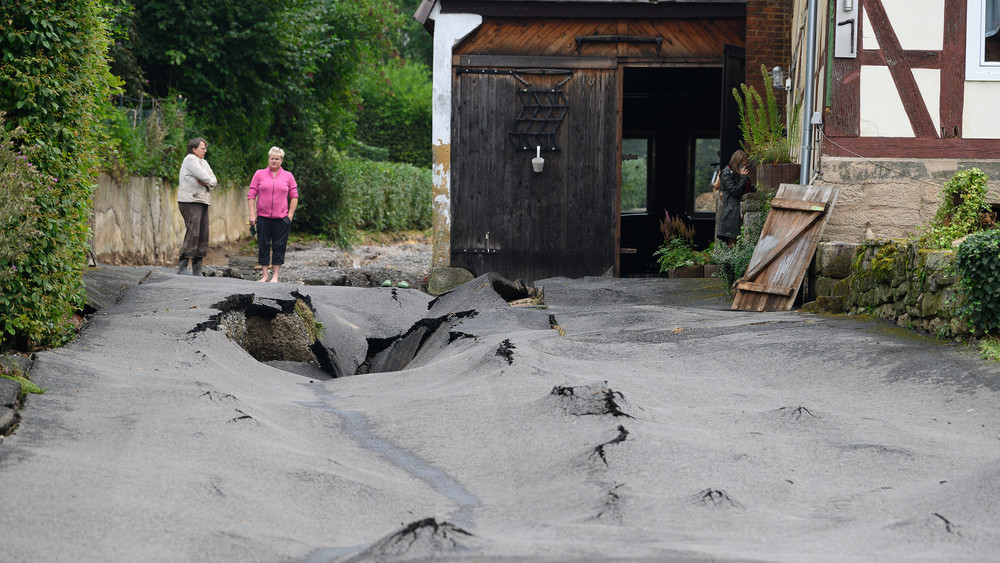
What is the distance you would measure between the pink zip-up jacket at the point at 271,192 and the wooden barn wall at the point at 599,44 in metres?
2.92

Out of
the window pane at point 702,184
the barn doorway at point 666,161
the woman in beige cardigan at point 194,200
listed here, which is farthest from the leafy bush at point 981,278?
the window pane at point 702,184

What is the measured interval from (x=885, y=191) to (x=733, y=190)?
8.64ft

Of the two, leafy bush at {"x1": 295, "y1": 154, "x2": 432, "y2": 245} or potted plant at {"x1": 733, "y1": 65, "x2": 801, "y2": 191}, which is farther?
leafy bush at {"x1": 295, "y1": 154, "x2": 432, "y2": 245}

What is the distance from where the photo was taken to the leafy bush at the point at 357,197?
2091cm

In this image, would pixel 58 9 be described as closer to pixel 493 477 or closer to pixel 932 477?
pixel 493 477

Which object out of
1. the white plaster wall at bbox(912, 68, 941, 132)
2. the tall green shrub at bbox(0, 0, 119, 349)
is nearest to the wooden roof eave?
the white plaster wall at bbox(912, 68, 941, 132)

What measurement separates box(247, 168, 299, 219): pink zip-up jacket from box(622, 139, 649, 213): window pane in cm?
737

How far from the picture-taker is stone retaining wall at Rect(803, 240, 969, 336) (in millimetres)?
6113

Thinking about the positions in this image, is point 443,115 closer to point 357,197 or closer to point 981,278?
point 981,278

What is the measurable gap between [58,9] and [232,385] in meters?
2.53

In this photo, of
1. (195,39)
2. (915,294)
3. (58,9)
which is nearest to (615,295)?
(915,294)

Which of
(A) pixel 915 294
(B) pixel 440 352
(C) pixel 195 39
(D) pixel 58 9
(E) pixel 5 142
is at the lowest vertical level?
(B) pixel 440 352

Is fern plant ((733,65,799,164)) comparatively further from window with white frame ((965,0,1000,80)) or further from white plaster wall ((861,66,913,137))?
window with white frame ((965,0,1000,80))

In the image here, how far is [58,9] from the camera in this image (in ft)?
19.1
